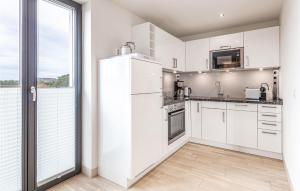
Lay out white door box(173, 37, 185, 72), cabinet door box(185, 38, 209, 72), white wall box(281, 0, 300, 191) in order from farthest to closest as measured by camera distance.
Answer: cabinet door box(185, 38, 209, 72), white door box(173, 37, 185, 72), white wall box(281, 0, 300, 191)

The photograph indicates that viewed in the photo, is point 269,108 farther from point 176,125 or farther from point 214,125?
point 176,125

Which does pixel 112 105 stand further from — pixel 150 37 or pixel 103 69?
pixel 150 37

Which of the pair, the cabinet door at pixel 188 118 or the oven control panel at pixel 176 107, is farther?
the cabinet door at pixel 188 118

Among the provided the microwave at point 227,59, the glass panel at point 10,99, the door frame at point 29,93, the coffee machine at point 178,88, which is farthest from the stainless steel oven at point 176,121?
the glass panel at point 10,99

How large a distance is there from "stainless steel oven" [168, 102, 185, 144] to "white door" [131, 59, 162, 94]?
0.64 metres

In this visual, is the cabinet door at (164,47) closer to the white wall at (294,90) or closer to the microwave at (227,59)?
the microwave at (227,59)

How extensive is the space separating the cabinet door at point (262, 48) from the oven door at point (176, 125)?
1.61 meters

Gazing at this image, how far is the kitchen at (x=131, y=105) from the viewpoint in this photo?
1.80 m

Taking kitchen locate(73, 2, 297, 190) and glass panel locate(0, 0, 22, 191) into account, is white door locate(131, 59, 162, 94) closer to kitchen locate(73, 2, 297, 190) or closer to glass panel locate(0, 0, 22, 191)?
kitchen locate(73, 2, 297, 190)

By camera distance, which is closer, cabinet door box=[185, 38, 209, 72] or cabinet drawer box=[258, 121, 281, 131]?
cabinet drawer box=[258, 121, 281, 131]

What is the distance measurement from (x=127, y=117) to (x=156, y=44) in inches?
60.4

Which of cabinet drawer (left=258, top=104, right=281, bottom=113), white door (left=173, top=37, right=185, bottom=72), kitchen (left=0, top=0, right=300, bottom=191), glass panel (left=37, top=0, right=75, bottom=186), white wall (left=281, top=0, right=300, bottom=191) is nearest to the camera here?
white wall (left=281, top=0, right=300, bottom=191)

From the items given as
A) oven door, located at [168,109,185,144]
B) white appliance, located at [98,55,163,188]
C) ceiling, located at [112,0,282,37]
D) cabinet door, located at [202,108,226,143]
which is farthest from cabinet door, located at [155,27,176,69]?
cabinet door, located at [202,108,226,143]

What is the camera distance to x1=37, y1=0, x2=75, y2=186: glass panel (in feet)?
6.52
